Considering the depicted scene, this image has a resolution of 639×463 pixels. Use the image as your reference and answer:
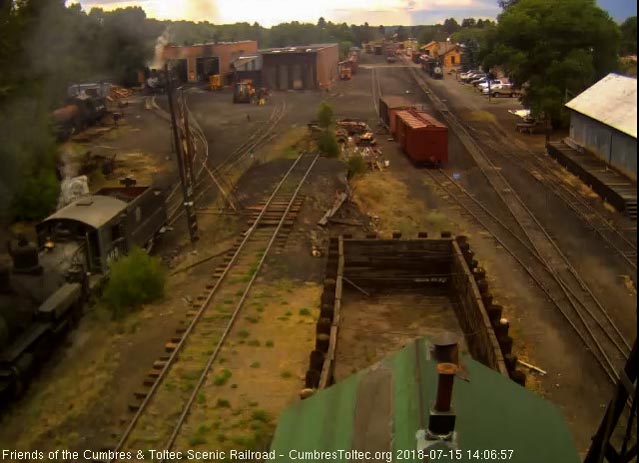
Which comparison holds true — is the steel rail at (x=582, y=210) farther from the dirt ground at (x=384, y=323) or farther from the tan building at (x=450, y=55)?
the tan building at (x=450, y=55)

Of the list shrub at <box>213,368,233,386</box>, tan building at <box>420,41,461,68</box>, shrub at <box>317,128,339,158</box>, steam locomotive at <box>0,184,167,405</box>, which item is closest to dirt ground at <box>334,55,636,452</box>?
shrub at <box>317,128,339,158</box>

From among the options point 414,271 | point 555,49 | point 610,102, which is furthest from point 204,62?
point 414,271

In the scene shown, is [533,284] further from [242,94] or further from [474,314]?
[242,94]

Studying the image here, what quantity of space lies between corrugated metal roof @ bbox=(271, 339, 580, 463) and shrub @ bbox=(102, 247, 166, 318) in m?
9.15

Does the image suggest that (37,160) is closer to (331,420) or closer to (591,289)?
(591,289)

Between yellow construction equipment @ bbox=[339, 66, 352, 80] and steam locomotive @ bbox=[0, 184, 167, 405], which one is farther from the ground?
yellow construction equipment @ bbox=[339, 66, 352, 80]

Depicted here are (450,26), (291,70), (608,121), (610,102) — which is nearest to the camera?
(608,121)

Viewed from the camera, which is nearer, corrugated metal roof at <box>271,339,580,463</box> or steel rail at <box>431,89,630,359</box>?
corrugated metal roof at <box>271,339,580,463</box>

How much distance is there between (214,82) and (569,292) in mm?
49380

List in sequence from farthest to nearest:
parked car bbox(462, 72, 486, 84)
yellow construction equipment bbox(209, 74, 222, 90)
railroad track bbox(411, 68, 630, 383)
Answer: parked car bbox(462, 72, 486, 84) → yellow construction equipment bbox(209, 74, 222, 90) → railroad track bbox(411, 68, 630, 383)

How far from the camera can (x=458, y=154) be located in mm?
29844

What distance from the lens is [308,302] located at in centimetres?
1374

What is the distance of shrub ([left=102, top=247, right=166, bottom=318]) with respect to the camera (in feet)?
44.2

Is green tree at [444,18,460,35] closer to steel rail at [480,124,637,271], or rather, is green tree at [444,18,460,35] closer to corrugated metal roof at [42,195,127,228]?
steel rail at [480,124,637,271]
